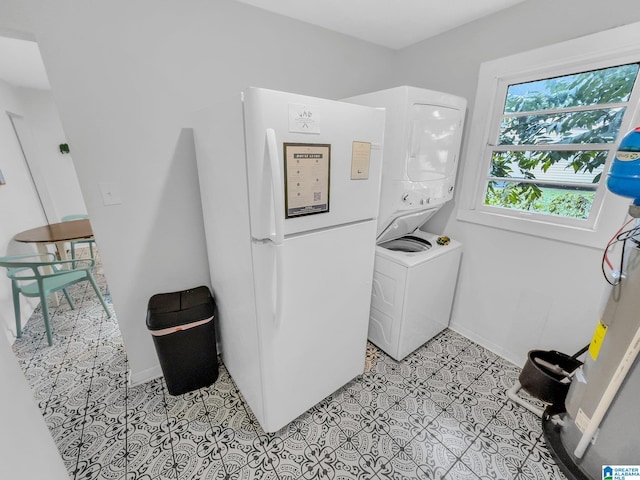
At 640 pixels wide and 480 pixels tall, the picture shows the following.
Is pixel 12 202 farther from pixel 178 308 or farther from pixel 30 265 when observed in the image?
pixel 178 308

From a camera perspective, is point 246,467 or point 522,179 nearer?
point 246,467

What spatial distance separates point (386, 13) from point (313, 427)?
102 inches

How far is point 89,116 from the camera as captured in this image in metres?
1.33

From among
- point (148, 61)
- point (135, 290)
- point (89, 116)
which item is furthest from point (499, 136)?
point (135, 290)

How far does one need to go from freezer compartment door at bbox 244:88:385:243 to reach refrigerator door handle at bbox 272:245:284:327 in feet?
0.19

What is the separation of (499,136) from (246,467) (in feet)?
8.47

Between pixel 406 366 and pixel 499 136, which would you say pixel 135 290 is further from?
pixel 499 136

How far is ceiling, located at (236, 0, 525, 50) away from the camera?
161 centimetres

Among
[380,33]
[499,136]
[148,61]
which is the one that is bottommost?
[499,136]

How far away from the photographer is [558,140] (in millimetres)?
1722

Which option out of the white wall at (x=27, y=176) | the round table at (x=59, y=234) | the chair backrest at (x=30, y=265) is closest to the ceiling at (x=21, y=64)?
the white wall at (x=27, y=176)

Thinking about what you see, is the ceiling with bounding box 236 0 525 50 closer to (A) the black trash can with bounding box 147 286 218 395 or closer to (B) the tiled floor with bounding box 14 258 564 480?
(A) the black trash can with bounding box 147 286 218 395

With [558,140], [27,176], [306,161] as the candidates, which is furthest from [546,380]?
[27,176]

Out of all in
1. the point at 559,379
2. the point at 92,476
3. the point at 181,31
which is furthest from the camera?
the point at 559,379
